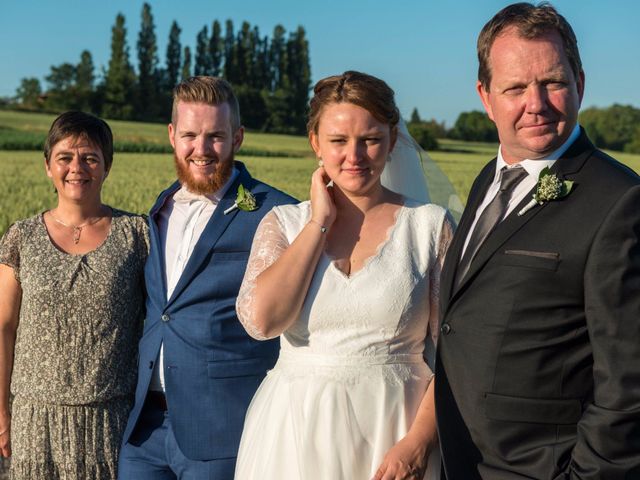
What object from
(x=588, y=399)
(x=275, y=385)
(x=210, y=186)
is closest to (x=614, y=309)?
(x=588, y=399)

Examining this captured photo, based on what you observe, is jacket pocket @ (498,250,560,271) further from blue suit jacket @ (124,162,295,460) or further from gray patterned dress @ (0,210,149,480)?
gray patterned dress @ (0,210,149,480)

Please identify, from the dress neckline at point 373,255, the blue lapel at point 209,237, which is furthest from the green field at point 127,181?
the dress neckline at point 373,255

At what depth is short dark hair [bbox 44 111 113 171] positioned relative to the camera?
14.4 ft

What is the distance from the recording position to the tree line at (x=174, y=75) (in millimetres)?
63344

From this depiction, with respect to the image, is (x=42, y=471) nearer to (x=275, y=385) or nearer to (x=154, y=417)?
(x=154, y=417)

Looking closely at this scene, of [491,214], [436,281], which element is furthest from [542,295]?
[436,281]

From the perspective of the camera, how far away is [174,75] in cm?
9312

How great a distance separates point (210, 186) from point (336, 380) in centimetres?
151

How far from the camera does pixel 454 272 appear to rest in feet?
9.78

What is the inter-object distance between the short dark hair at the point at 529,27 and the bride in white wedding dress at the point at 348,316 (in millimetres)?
489

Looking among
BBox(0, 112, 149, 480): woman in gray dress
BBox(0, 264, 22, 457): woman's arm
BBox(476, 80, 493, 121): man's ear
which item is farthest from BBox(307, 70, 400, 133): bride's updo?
BBox(0, 264, 22, 457): woman's arm

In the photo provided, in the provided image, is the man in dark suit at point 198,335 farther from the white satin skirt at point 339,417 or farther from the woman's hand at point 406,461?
the woman's hand at point 406,461

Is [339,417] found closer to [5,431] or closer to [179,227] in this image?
[179,227]

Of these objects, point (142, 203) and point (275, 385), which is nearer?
point (275, 385)
